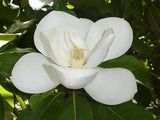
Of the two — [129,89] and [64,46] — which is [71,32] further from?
[129,89]

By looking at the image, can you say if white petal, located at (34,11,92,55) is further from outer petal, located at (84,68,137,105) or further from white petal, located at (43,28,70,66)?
outer petal, located at (84,68,137,105)

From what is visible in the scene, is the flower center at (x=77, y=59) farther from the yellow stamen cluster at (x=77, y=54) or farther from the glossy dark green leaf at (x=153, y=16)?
the glossy dark green leaf at (x=153, y=16)

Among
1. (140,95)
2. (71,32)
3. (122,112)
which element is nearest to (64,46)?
(71,32)

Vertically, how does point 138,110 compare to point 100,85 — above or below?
below

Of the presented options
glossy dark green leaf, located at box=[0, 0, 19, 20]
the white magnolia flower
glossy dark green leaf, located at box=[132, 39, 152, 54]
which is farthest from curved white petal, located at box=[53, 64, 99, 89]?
glossy dark green leaf, located at box=[0, 0, 19, 20]

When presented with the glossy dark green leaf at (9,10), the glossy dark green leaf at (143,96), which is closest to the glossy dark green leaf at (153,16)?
the glossy dark green leaf at (143,96)

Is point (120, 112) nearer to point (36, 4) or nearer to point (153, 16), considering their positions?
point (36, 4)
